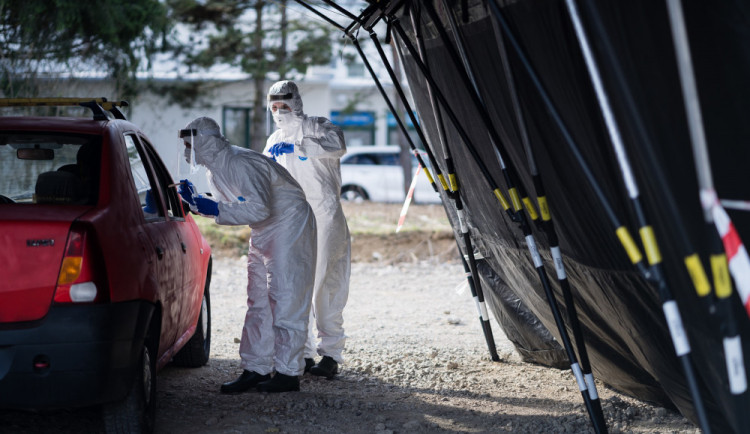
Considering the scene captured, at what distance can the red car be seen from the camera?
371cm

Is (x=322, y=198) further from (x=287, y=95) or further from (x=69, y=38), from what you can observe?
(x=69, y=38)

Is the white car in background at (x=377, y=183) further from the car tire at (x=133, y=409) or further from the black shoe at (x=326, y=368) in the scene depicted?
the car tire at (x=133, y=409)

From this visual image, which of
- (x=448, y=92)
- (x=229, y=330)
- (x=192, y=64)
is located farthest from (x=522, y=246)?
(x=192, y=64)

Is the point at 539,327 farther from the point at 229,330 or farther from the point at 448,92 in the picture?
the point at 229,330

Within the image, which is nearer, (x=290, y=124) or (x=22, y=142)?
(x=22, y=142)

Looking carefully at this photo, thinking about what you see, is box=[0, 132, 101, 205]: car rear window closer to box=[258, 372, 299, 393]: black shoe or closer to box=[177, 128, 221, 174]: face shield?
box=[177, 128, 221, 174]: face shield

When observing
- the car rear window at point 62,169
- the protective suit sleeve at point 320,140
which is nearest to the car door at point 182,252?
the car rear window at point 62,169

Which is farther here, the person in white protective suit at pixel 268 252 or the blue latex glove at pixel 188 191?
the person in white protective suit at pixel 268 252

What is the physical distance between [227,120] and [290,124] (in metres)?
19.4

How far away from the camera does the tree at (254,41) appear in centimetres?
1966

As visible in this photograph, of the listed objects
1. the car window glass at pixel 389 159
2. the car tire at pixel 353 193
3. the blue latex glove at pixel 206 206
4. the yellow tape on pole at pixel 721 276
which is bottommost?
the car tire at pixel 353 193

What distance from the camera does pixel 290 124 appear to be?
6438mm

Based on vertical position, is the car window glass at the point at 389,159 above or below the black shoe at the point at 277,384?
above

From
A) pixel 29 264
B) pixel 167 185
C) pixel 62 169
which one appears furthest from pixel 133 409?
pixel 167 185
